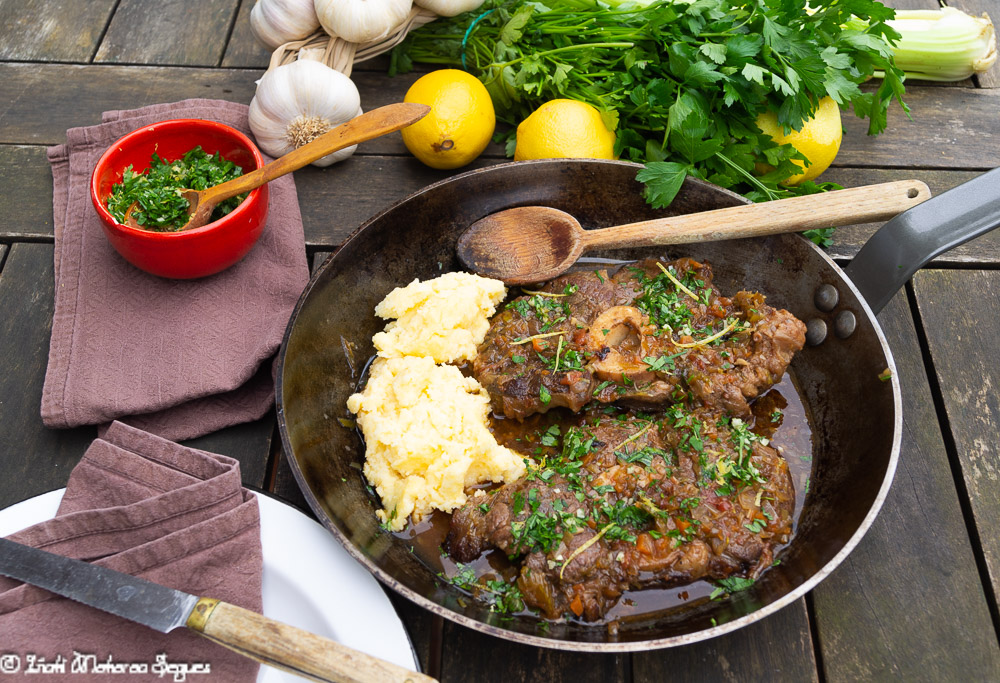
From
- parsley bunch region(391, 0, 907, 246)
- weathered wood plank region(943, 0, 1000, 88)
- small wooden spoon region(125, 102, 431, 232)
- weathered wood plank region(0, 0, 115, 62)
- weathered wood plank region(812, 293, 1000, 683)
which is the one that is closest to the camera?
weathered wood plank region(812, 293, 1000, 683)

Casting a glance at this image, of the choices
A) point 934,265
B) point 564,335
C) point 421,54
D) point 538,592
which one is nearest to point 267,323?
point 564,335

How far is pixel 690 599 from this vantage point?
233 cm

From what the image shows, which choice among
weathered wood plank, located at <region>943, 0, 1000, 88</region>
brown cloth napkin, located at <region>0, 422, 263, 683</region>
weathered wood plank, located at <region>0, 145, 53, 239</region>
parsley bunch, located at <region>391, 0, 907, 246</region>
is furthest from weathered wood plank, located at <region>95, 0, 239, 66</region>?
weathered wood plank, located at <region>943, 0, 1000, 88</region>

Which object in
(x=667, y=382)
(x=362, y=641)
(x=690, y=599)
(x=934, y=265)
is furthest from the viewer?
(x=934, y=265)

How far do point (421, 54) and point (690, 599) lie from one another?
3.37 m

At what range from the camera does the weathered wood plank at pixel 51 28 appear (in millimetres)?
4141

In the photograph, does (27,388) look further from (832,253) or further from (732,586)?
(832,253)

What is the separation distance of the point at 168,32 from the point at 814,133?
12.8 ft

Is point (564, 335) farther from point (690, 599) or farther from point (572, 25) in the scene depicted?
point (572, 25)

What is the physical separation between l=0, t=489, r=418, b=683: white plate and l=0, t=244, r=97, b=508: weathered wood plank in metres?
0.47

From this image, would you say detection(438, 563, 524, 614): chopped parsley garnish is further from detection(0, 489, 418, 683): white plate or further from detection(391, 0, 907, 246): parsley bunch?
detection(391, 0, 907, 246): parsley bunch

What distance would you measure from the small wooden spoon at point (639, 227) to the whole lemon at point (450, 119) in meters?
0.56

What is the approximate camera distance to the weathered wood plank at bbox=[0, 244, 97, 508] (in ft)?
9.23

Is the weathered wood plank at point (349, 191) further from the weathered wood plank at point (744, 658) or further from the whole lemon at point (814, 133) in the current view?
the weathered wood plank at point (744, 658)
